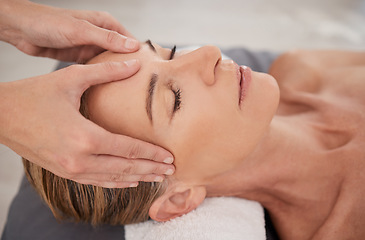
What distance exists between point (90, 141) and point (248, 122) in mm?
519

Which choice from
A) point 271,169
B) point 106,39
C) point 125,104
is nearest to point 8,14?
point 106,39

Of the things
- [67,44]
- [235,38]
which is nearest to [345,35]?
[235,38]

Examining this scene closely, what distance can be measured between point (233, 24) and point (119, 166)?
2669 mm

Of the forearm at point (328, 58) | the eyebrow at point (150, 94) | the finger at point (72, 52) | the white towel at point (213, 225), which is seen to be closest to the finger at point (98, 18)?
the finger at point (72, 52)

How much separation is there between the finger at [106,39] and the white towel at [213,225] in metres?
0.67

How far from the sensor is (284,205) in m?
1.39

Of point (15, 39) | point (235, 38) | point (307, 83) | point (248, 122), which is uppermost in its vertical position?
point (15, 39)

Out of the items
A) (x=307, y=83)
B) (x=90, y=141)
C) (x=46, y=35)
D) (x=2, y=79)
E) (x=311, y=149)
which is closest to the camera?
(x=90, y=141)

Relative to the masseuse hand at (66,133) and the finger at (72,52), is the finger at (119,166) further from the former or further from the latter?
the finger at (72,52)

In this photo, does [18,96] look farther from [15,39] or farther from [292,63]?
[292,63]

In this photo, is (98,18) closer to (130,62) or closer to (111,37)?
(111,37)

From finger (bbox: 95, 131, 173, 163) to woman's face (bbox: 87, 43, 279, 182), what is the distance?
70 millimetres

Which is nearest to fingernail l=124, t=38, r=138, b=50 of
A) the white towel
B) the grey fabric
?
the white towel

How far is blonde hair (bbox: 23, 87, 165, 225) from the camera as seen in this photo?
3.75 ft
